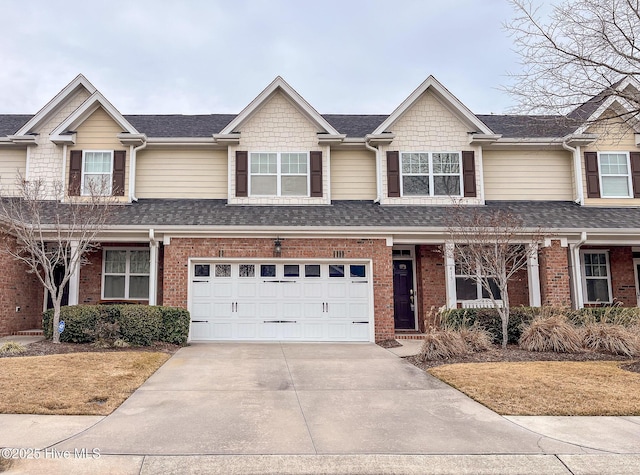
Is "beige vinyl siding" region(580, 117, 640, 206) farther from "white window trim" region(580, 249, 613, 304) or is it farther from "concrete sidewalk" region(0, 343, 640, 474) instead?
"concrete sidewalk" region(0, 343, 640, 474)

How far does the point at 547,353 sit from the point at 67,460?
9106mm

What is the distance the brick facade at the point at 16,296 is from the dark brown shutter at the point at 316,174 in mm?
8479

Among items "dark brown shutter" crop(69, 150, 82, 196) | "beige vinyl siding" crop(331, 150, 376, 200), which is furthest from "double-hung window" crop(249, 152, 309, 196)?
"dark brown shutter" crop(69, 150, 82, 196)

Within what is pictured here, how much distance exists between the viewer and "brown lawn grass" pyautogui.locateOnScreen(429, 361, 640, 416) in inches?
238

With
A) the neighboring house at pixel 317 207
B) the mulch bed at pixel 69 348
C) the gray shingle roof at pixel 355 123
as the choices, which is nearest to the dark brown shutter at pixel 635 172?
the neighboring house at pixel 317 207

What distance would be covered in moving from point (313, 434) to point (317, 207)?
9.49 meters

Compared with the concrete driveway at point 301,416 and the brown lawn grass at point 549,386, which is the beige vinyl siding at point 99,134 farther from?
the brown lawn grass at point 549,386

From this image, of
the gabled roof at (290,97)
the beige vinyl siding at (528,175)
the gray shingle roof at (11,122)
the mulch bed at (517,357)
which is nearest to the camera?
the mulch bed at (517,357)

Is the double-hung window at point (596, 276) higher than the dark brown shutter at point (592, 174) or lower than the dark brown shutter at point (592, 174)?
lower

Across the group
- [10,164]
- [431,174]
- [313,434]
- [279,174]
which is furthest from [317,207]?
[10,164]

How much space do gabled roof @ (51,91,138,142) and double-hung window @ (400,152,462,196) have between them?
8.71 metres

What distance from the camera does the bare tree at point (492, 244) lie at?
10742mm

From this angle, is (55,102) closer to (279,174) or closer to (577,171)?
(279,174)

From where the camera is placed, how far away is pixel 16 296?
40.1 ft
